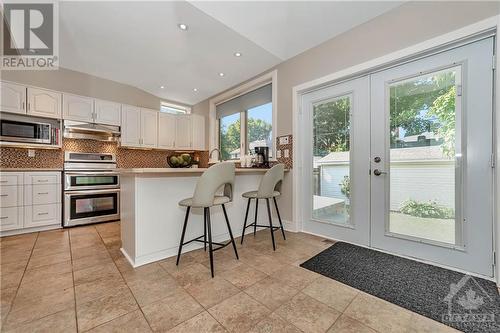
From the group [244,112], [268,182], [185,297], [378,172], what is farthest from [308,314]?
[244,112]

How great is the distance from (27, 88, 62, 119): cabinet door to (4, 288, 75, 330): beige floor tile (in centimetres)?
294

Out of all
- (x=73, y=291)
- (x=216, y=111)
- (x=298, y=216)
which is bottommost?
(x=73, y=291)

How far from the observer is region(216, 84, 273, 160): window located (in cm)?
375

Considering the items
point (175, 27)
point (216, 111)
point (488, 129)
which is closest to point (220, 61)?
point (175, 27)

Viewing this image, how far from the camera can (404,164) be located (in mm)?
2188

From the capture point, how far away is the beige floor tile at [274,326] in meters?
1.20

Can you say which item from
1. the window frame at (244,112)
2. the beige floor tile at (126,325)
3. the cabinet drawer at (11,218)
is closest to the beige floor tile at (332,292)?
the beige floor tile at (126,325)

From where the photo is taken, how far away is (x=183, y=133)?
499 centimetres

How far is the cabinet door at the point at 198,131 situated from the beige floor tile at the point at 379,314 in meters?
4.46

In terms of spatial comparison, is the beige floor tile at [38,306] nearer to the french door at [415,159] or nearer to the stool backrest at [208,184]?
the stool backrest at [208,184]

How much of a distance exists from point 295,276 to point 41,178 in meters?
3.91

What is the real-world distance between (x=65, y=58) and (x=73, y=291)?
140 inches

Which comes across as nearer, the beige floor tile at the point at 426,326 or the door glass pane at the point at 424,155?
the beige floor tile at the point at 426,326

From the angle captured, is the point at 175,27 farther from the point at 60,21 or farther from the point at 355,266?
the point at 355,266
